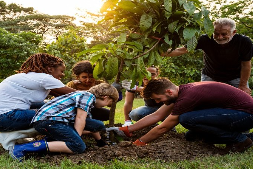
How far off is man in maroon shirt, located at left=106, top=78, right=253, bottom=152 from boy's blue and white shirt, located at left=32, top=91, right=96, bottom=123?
715mm

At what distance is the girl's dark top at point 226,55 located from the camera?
13.7 ft

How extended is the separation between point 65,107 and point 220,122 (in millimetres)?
1723

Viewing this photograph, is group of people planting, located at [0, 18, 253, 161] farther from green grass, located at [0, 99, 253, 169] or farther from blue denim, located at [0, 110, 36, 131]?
green grass, located at [0, 99, 253, 169]

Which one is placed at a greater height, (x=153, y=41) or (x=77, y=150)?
(x=153, y=41)

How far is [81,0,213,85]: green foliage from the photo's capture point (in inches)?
110

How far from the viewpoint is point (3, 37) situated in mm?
11984

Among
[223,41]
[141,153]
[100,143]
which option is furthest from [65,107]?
[223,41]

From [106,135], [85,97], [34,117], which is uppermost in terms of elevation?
[85,97]

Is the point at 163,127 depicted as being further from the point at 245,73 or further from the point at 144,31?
the point at 245,73

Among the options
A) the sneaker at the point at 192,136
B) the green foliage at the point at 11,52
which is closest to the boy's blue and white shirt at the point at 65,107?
the sneaker at the point at 192,136

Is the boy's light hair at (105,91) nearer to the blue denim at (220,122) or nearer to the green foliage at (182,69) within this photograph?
the blue denim at (220,122)

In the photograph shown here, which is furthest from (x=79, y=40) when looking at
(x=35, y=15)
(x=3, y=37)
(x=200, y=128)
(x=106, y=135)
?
(x=35, y=15)

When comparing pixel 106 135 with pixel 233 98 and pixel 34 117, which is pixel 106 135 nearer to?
A: pixel 34 117

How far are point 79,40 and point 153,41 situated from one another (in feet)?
11.8
